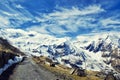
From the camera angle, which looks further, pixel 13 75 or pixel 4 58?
pixel 4 58

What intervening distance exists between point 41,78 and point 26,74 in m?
7.51

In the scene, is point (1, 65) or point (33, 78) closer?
point (33, 78)

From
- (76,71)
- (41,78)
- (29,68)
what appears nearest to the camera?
(41,78)

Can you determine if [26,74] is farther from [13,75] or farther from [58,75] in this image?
[58,75]

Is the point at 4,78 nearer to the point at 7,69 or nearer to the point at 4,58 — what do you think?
the point at 7,69

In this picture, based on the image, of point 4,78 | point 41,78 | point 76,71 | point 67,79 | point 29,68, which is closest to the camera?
point 4,78

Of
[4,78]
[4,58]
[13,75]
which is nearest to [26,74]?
[13,75]

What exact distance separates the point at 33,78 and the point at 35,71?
15166 millimetres

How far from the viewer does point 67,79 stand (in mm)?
129750

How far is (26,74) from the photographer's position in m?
123

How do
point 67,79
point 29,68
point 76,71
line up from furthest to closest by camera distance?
1. point 76,71
2. point 29,68
3. point 67,79

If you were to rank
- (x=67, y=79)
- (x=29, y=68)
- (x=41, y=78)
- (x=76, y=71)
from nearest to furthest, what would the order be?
1. (x=41, y=78)
2. (x=67, y=79)
3. (x=29, y=68)
4. (x=76, y=71)

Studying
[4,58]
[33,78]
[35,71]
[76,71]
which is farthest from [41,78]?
[76,71]

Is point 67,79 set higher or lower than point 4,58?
lower
